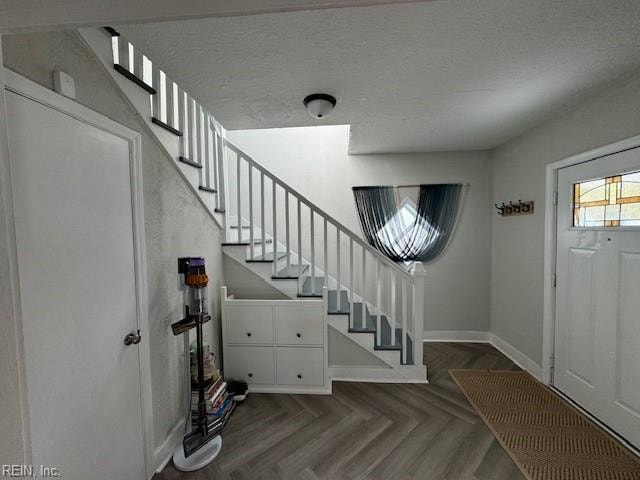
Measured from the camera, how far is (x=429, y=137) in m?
2.80

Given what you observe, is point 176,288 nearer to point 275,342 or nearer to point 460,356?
point 275,342

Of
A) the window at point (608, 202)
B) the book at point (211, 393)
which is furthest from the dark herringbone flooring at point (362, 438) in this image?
the window at point (608, 202)

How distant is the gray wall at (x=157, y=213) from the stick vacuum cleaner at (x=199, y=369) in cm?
12

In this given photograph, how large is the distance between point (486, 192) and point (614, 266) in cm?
166

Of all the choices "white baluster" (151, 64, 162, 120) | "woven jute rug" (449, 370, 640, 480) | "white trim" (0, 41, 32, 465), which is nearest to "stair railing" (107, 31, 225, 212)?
"white baluster" (151, 64, 162, 120)

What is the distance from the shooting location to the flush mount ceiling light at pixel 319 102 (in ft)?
6.17

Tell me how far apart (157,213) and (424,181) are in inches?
116

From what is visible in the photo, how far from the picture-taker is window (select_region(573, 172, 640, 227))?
175 cm

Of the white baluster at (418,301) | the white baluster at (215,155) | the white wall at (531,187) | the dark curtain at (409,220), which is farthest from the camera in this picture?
the dark curtain at (409,220)

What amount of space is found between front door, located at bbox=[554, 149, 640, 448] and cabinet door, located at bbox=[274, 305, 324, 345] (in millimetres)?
2057

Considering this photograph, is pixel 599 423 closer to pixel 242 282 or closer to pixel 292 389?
pixel 292 389

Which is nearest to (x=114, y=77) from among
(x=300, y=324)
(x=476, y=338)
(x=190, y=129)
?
(x=190, y=129)

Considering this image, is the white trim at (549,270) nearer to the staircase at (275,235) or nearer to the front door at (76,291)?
the staircase at (275,235)

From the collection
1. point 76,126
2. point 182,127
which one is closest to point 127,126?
point 76,126
